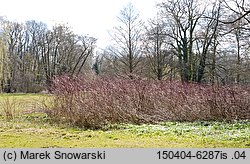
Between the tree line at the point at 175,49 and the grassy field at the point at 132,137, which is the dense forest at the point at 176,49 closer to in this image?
the tree line at the point at 175,49

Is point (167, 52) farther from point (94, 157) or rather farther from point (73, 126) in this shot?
point (94, 157)

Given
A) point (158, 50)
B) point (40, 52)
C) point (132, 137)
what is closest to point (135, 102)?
point (132, 137)

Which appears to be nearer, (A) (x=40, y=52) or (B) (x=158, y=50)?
(B) (x=158, y=50)

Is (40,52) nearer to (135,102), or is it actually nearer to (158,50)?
(158,50)

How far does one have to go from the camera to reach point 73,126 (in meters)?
11.1

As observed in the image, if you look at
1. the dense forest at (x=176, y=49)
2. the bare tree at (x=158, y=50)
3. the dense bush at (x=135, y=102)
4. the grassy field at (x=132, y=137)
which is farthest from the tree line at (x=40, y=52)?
the grassy field at (x=132, y=137)

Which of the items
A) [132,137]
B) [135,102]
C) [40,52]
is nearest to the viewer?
[132,137]

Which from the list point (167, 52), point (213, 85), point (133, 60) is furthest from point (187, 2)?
point (213, 85)

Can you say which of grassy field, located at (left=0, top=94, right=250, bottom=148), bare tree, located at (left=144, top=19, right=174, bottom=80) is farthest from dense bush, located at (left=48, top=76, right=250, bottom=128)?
bare tree, located at (left=144, top=19, right=174, bottom=80)

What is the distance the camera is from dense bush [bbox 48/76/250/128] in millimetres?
11266

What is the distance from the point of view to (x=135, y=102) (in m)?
12.3

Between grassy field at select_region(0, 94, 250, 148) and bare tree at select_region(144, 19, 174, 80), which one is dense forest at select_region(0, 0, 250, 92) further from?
grassy field at select_region(0, 94, 250, 148)

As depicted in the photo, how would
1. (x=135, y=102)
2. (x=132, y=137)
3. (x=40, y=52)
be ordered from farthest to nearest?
(x=40, y=52), (x=135, y=102), (x=132, y=137)

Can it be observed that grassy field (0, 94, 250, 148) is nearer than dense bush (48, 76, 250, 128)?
Yes
